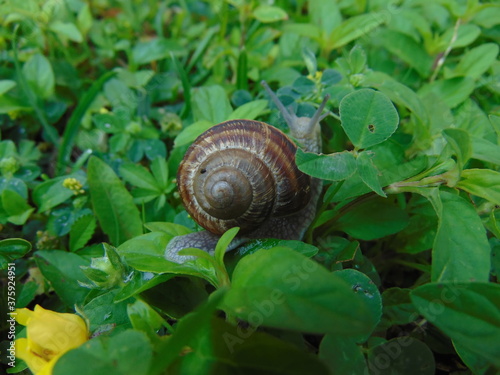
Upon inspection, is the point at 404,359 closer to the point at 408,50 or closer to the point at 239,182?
the point at 239,182

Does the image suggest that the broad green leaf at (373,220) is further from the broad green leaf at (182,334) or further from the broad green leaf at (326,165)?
the broad green leaf at (182,334)

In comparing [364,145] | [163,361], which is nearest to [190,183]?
[364,145]

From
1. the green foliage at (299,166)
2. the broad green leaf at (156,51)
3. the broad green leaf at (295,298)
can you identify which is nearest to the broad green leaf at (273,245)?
the green foliage at (299,166)

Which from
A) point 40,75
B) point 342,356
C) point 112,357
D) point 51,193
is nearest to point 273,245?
point 342,356

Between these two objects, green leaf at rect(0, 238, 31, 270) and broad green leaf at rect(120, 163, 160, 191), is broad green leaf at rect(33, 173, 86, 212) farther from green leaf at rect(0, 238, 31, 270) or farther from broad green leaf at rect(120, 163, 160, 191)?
green leaf at rect(0, 238, 31, 270)

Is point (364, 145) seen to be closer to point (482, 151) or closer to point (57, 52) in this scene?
point (482, 151)

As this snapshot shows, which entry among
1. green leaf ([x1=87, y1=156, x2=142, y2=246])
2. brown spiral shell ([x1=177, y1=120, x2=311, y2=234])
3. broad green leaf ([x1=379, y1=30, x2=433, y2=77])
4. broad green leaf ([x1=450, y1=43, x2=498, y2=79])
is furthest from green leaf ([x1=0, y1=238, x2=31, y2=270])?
broad green leaf ([x1=450, y1=43, x2=498, y2=79])
